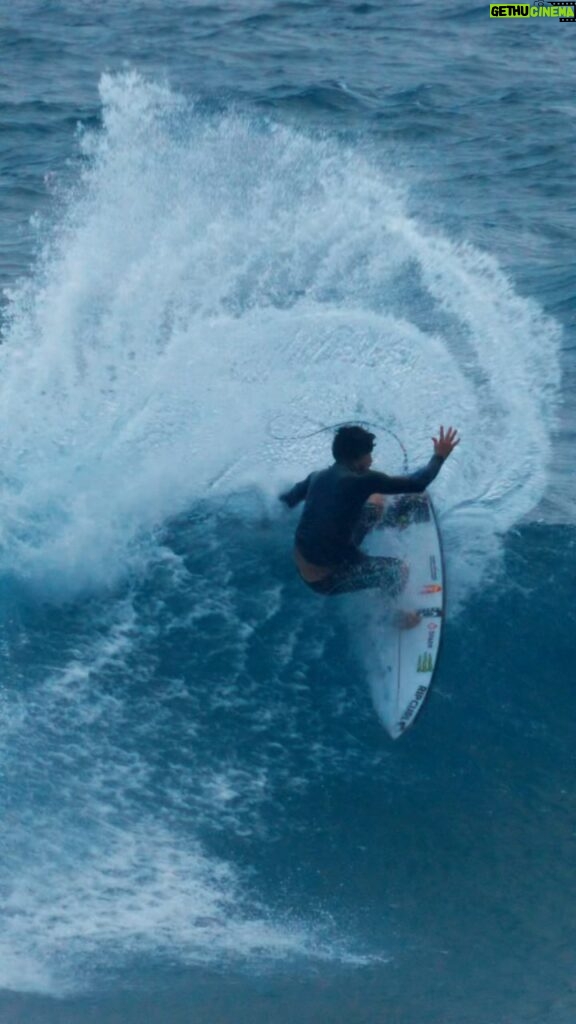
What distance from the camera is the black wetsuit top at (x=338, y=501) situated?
808 centimetres

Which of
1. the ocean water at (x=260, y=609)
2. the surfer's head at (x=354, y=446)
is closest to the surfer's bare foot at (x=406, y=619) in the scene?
the ocean water at (x=260, y=609)

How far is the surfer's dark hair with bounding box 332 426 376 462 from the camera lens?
809 cm

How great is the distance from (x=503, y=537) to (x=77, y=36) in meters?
15.4

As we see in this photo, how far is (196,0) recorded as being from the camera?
24094 mm

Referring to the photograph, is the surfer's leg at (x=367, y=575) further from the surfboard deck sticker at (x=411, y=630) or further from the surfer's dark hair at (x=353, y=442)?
the surfer's dark hair at (x=353, y=442)

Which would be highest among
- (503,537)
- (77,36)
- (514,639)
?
(77,36)

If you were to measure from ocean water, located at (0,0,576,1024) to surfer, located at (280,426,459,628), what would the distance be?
0.83 metres

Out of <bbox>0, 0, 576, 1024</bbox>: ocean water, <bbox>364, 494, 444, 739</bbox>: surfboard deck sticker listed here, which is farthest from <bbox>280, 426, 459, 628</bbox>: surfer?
<bbox>0, 0, 576, 1024</bbox>: ocean water

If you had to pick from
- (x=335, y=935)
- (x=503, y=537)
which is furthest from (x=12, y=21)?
(x=335, y=935)

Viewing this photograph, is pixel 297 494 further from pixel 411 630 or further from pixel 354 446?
pixel 411 630

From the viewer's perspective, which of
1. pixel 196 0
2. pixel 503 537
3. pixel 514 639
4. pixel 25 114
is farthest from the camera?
pixel 196 0

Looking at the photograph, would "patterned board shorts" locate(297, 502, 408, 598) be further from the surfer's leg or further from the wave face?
the wave face

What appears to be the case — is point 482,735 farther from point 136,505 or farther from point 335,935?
point 136,505

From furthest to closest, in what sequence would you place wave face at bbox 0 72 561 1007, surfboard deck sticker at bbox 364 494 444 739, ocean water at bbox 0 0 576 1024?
surfboard deck sticker at bbox 364 494 444 739, wave face at bbox 0 72 561 1007, ocean water at bbox 0 0 576 1024
